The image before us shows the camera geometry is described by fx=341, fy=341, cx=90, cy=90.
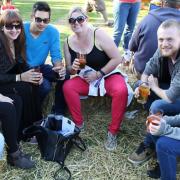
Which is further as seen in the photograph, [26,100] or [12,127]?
[26,100]

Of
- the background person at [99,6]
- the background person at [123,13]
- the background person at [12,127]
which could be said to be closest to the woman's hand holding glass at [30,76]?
the background person at [12,127]

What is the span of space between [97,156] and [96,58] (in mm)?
1099

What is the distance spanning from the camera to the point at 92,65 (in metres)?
3.94

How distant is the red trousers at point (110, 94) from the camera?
3.67 meters

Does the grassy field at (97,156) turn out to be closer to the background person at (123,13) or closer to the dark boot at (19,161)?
the dark boot at (19,161)

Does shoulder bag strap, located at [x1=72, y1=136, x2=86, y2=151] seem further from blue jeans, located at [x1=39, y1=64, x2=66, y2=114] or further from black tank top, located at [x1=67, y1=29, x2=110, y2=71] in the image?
black tank top, located at [x1=67, y1=29, x2=110, y2=71]

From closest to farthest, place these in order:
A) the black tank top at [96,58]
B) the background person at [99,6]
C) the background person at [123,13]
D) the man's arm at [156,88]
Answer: the man's arm at [156,88], the black tank top at [96,58], the background person at [123,13], the background person at [99,6]

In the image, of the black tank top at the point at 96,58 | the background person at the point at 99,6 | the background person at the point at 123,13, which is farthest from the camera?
the background person at the point at 99,6

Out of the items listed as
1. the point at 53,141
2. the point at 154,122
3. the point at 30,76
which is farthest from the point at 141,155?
the point at 30,76

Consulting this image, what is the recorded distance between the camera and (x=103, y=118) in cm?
436

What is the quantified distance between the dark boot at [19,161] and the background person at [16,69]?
42 centimetres

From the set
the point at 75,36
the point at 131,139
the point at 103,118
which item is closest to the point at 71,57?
the point at 75,36

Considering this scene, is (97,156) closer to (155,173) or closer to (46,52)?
(155,173)

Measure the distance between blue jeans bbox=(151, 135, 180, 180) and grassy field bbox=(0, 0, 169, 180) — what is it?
44 cm
